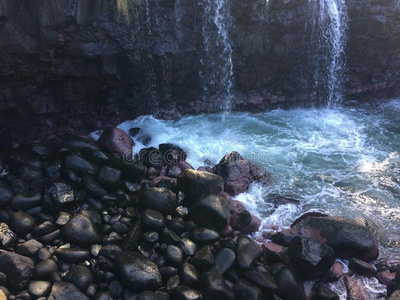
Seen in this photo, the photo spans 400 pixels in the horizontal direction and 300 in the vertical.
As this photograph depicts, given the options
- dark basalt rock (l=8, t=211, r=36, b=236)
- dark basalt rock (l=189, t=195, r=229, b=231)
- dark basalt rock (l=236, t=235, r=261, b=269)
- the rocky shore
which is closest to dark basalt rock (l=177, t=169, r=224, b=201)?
the rocky shore

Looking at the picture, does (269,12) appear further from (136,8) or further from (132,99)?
(132,99)

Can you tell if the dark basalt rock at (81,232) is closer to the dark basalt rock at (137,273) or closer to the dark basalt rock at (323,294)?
the dark basalt rock at (137,273)

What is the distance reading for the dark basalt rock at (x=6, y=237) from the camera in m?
6.47

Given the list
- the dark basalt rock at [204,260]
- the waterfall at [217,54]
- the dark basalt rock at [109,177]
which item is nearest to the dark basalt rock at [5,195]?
A: the dark basalt rock at [109,177]

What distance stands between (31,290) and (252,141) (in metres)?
7.76

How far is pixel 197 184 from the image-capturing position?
8133mm

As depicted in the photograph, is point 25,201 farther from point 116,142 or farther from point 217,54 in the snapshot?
point 217,54

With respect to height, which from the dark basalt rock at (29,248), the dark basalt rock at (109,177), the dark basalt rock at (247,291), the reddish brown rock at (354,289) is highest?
the dark basalt rock at (109,177)

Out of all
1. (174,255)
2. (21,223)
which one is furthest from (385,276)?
(21,223)

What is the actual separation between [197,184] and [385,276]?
429cm

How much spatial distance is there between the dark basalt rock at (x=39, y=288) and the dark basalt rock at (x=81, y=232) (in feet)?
3.18

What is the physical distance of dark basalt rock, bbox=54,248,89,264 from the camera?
6367mm

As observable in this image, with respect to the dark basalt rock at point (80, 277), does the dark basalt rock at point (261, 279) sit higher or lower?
lower

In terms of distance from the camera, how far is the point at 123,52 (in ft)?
33.9
